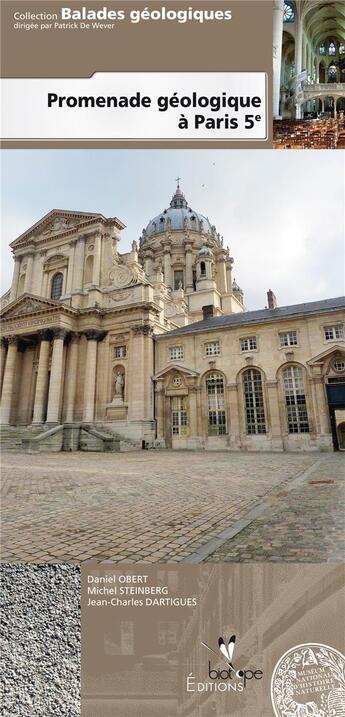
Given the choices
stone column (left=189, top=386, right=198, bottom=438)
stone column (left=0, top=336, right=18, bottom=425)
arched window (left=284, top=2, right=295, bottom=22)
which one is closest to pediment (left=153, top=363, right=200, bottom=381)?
stone column (left=189, top=386, right=198, bottom=438)

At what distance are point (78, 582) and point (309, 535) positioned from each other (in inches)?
121

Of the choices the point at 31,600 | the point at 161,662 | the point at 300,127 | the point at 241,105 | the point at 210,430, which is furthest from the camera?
the point at 210,430

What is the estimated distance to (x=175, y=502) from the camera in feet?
23.6

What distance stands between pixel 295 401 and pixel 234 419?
437cm

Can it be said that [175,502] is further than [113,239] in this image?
No

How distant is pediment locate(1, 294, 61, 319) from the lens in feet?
108

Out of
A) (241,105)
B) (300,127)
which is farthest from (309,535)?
(300,127)

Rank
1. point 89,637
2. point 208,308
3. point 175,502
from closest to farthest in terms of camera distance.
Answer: point 89,637
point 175,502
point 208,308

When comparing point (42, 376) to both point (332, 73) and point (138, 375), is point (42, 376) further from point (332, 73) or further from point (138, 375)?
point (332, 73)

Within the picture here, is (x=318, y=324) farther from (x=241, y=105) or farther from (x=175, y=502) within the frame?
(x=241, y=105)

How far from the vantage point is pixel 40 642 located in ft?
8.43

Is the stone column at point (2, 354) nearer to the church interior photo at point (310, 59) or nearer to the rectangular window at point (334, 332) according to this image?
the rectangular window at point (334, 332)

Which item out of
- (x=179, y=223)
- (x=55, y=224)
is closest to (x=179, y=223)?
(x=179, y=223)

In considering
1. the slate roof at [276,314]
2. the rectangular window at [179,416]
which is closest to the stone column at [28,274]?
the slate roof at [276,314]
